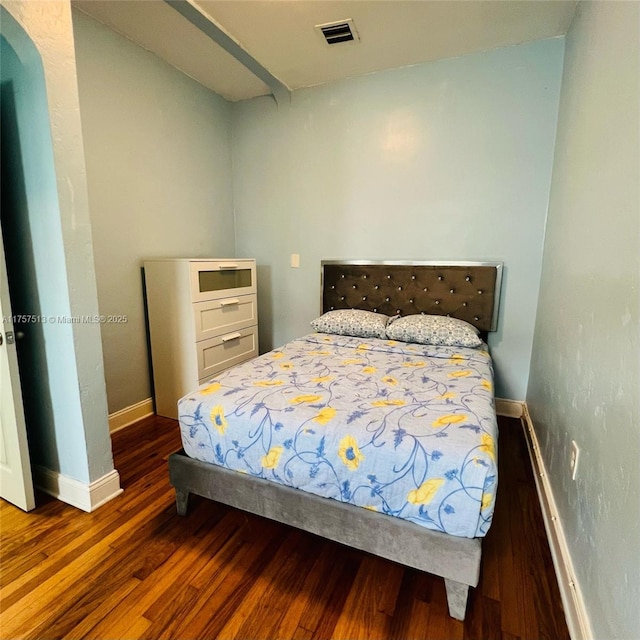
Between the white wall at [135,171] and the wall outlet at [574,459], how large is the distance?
2.61 meters

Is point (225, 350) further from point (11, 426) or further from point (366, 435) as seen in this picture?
point (366, 435)

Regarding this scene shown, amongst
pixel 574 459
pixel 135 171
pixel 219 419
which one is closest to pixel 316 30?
pixel 135 171

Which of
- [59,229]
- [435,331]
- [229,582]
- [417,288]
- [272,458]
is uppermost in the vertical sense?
[59,229]

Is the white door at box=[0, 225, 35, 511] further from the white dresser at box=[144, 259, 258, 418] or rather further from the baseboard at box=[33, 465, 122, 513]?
the white dresser at box=[144, 259, 258, 418]

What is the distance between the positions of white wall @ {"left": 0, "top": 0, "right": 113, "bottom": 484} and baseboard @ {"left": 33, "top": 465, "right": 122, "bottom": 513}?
0.03 metres

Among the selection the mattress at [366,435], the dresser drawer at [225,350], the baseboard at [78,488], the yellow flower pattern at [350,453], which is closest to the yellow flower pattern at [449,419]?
the mattress at [366,435]

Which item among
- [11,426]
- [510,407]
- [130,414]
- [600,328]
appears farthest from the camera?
[510,407]

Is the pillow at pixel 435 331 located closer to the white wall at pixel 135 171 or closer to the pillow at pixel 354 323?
the pillow at pixel 354 323

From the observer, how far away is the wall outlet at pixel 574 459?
1.30m

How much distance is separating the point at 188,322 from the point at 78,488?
113cm

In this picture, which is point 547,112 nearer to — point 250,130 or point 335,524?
point 250,130

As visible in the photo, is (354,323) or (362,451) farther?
(354,323)

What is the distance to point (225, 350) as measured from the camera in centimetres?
276

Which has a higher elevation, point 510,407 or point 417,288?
point 417,288
